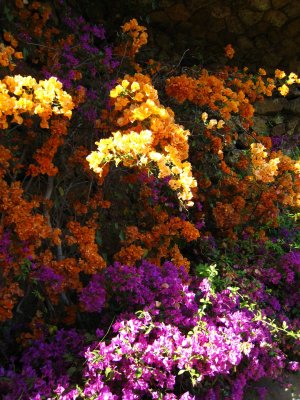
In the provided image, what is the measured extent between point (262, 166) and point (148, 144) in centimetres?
141

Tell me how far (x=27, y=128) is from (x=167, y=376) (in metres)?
1.81

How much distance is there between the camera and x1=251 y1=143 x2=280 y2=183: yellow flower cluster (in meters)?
3.34

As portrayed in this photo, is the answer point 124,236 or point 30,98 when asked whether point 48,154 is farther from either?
point 124,236

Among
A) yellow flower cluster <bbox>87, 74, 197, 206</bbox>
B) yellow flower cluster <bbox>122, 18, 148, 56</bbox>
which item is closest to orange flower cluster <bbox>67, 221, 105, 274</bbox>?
yellow flower cluster <bbox>87, 74, 197, 206</bbox>

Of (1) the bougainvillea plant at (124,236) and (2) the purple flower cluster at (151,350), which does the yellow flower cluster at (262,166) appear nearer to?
(1) the bougainvillea plant at (124,236)

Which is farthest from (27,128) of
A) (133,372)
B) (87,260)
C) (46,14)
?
(133,372)

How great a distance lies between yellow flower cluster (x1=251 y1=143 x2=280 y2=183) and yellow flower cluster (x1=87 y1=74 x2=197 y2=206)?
0.99 meters

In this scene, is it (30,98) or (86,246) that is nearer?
(30,98)

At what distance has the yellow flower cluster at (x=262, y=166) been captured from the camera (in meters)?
3.34

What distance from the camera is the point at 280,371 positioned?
265cm

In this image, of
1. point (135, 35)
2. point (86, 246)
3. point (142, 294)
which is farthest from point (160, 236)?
point (135, 35)

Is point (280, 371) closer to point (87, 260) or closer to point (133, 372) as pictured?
point (133, 372)

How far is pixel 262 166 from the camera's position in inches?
134

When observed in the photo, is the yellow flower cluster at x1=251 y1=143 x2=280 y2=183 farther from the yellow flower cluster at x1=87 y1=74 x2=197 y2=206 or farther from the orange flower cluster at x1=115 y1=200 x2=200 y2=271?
the yellow flower cluster at x1=87 y1=74 x2=197 y2=206
